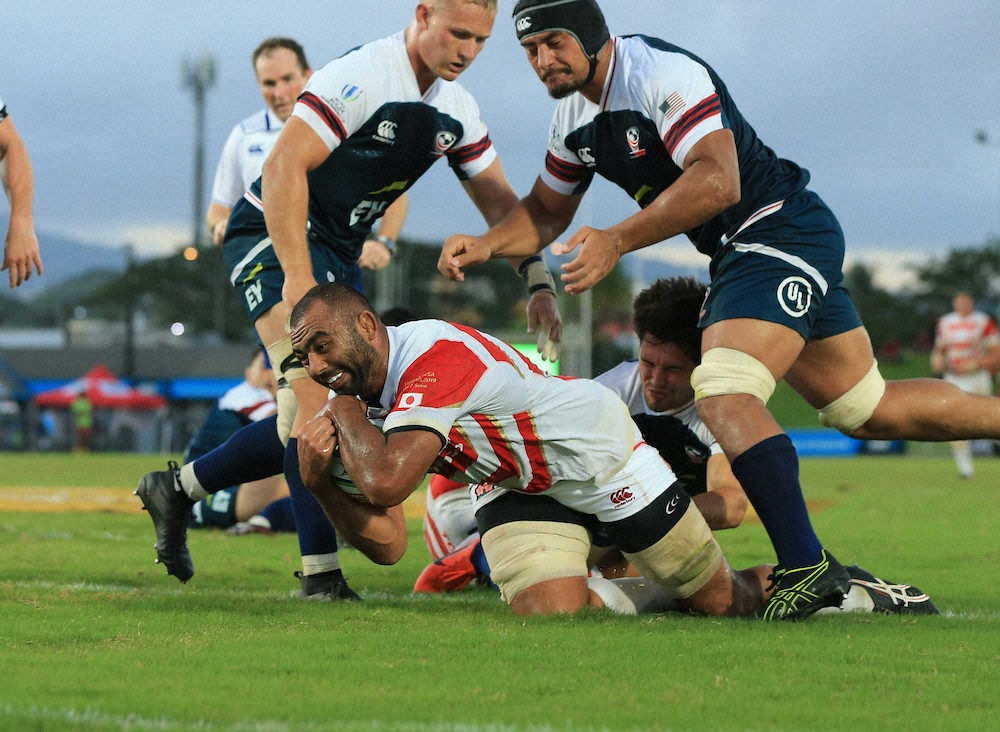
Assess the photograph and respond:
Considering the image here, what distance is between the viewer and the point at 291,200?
5.13 meters

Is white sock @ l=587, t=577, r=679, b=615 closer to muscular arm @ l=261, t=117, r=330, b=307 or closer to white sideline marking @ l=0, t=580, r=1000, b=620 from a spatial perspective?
white sideline marking @ l=0, t=580, r=1000, b=620

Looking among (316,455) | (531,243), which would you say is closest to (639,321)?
(531,243)

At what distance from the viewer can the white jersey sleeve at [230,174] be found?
27.5 feet

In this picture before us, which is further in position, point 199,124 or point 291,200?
point 199,124

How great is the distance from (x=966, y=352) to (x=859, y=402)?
45.7ft

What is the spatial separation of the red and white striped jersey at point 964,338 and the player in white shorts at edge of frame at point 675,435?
43.9ft

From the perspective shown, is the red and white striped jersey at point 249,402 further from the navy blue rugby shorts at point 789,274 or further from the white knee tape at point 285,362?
the navy blue rugby shorts at point 789,274

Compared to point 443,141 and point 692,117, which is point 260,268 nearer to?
point 443,141

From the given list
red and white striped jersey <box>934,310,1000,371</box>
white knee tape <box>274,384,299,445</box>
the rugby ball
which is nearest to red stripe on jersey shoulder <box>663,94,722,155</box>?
the rugby ball

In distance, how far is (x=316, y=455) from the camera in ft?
13.7

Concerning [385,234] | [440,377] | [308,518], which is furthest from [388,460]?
[385,234]

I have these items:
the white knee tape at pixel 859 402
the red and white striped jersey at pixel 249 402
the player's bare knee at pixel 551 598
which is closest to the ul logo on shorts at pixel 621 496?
the player's bare knee at pixel 551 598

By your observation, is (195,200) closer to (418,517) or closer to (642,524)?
(418,517)

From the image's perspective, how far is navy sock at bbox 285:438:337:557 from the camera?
16.9ft
